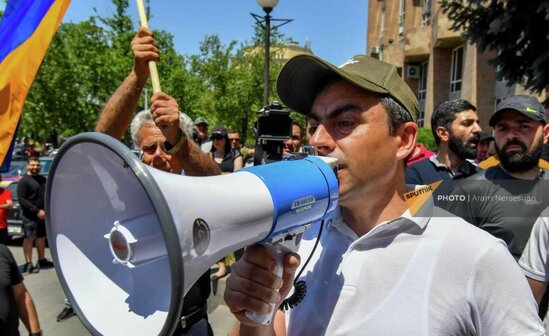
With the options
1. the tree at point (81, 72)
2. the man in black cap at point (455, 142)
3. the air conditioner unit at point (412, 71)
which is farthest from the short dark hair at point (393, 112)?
the air conditioner unit at point (412, 71)

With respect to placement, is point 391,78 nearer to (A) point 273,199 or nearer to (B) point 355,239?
(B) point 355,239

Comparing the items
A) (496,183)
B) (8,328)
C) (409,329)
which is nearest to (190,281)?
(409,329)

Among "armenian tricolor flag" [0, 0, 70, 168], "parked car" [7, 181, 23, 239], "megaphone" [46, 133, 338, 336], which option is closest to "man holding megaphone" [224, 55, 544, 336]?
"megaphone" [46, 133, 338, 336]

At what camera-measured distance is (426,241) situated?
132cm

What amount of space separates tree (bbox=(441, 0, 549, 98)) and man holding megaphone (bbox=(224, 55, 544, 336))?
828 cm

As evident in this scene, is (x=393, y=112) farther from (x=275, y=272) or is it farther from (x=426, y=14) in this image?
(x=426, y=14)

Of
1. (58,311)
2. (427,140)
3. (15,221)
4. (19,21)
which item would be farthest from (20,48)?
(427,140)

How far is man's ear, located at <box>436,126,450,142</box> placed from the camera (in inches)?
151

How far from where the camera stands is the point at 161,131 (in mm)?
2479

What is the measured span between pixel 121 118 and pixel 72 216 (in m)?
1.39

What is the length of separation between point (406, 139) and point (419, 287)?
52 centimetres

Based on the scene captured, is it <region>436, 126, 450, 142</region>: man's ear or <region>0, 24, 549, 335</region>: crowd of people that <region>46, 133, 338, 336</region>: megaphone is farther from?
<region>436, 126, 450, 142</region>: man's ear

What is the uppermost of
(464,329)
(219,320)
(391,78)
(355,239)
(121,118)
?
(391,78)

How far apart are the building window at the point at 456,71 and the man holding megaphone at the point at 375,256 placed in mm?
22383
